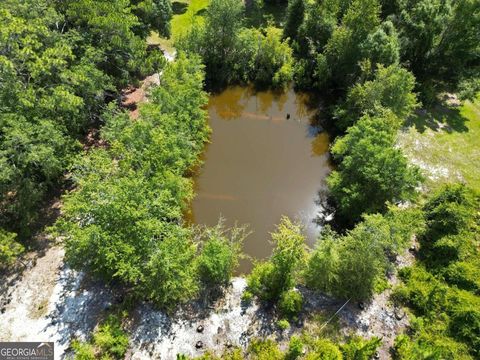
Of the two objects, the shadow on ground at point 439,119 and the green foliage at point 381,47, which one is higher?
the green foliage at point 381,47

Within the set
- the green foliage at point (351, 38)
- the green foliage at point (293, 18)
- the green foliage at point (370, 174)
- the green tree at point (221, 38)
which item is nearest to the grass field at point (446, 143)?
the green foliage at point (370, 174)

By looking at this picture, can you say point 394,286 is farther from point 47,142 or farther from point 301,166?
point 47,142

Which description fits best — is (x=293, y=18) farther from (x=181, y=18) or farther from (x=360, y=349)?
(x=360, y=349)

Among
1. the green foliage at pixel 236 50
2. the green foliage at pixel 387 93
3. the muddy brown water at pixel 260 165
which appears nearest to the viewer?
the muddy brown water at pixel 260 165

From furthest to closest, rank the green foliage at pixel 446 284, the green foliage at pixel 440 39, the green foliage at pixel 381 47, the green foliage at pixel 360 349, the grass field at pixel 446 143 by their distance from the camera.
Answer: the green foliage at pixel 440 39 < the green foliage at pixel 381 47 < the grass field at pixel 446 143 < the green foliage at pixel 446 284 < the green foliage at pixel 360 349

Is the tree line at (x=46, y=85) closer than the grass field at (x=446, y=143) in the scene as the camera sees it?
Yes

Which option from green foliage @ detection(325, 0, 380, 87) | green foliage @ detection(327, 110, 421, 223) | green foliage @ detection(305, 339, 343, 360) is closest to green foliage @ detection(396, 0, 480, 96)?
green foliage @ detection(325, 0, 380, 87)

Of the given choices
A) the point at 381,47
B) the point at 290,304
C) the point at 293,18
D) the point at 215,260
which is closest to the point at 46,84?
the point at 215,260

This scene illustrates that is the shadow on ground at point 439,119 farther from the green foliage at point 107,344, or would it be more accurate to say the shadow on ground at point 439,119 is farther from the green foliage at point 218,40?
the green foliage at point 107,344
